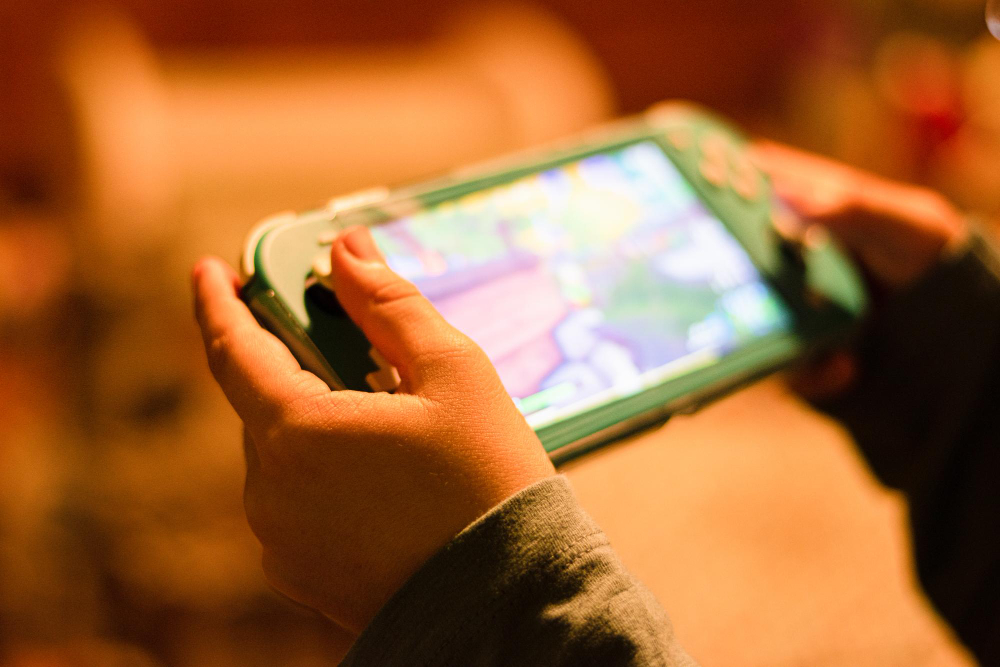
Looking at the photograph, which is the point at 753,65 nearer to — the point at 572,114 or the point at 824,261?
the point at 572,114

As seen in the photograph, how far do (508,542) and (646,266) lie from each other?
9.5 inches

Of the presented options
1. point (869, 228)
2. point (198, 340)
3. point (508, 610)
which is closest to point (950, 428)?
point (869, 228)

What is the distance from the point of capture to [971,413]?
49 cm

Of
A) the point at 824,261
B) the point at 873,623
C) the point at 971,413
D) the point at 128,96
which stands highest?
the point at 128,96

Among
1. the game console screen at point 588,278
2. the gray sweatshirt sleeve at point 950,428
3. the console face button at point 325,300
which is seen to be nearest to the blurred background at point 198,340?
the gray sweatshirt sleeve at point 950,428

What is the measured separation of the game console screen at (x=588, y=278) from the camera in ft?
1.22

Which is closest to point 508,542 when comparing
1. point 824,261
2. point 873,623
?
point 824,261

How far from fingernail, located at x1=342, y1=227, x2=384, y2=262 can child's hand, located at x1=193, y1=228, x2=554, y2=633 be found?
3 cm

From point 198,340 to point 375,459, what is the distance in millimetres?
572

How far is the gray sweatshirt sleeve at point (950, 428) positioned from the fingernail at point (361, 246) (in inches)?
16.7

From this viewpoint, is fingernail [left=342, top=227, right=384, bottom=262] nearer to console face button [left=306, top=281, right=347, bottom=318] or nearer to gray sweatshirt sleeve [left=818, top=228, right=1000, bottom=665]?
console face button [left=306, top=281, right=347, bottom=318]

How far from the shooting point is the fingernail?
310 mm

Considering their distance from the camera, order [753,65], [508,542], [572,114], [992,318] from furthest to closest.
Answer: [753,65] → [572,114] → [992,318] → [508,542]

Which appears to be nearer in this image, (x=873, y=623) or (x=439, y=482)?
(x=439, y=482)
